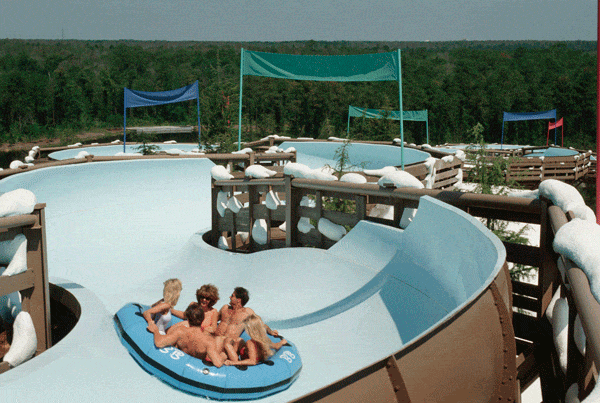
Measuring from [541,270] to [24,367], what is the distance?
3.56m

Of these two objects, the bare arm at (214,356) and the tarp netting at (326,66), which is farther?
the tarp netting at (326,66)

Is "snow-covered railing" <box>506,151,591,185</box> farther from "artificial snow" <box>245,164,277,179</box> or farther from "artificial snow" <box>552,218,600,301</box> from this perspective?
"artificial snow" <box>552,218,600,301</box>

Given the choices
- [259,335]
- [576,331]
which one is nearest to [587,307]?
[576,331]

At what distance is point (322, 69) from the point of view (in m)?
9.81

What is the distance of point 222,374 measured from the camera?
3.57 meters

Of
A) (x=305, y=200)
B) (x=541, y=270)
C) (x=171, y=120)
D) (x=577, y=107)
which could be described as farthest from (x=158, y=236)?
(x=577, y=107)

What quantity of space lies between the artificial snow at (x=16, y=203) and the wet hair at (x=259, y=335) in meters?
2.13

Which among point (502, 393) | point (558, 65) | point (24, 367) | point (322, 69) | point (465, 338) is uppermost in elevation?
point (558, 65)

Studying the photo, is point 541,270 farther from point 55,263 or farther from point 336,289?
point 55,263

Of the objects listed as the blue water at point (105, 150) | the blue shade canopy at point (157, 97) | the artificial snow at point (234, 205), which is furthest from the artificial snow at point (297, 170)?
the blue water at point (105, 150)

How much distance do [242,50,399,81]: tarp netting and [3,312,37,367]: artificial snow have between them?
6.16 meters

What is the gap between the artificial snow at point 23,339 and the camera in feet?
13.9

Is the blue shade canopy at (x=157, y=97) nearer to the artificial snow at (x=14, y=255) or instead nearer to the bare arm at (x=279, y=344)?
the artificial snow at (x=14, y=255)

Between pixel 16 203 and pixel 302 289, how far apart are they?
2.62 m
